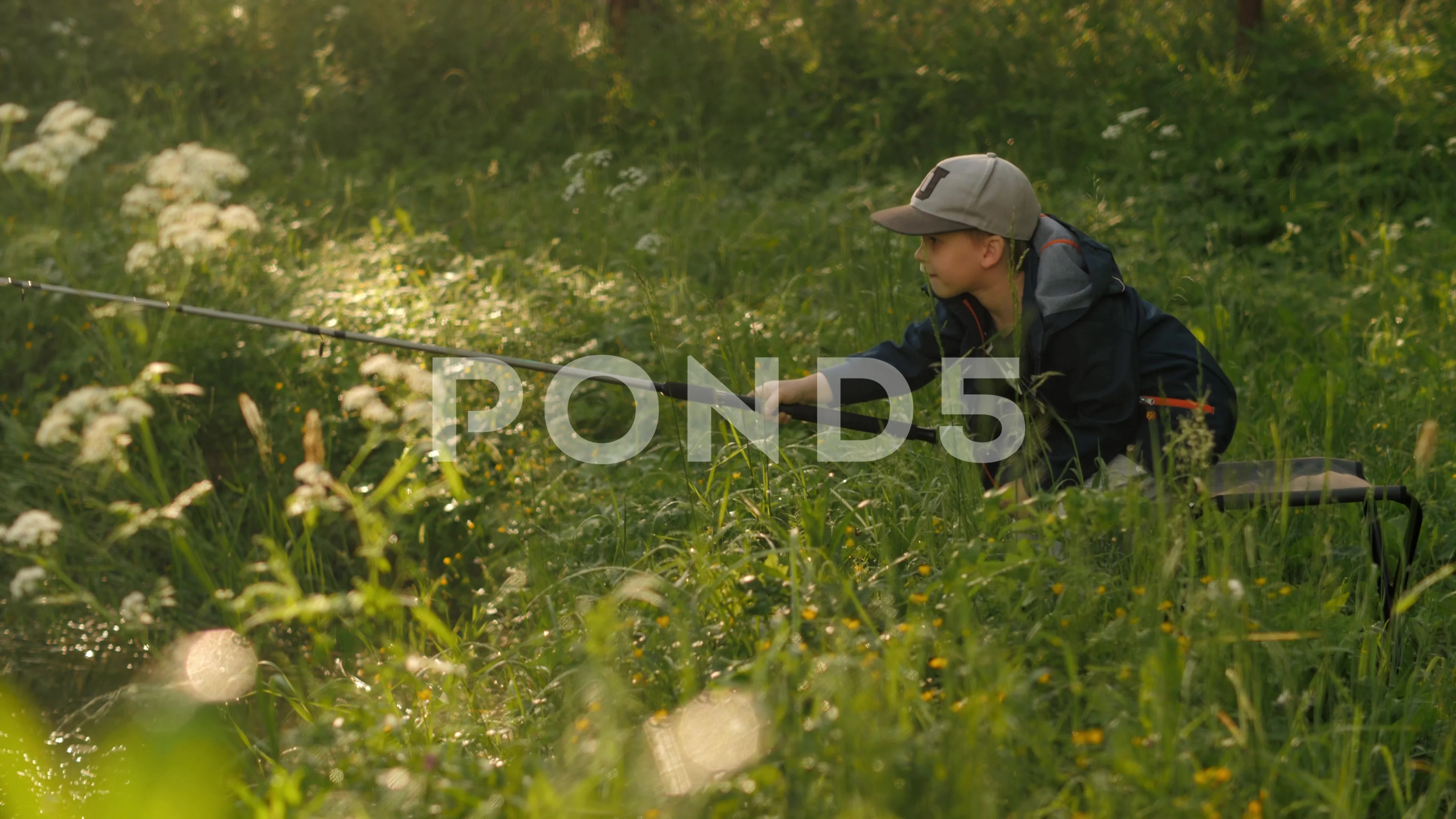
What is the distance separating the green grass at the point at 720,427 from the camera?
1866 mm

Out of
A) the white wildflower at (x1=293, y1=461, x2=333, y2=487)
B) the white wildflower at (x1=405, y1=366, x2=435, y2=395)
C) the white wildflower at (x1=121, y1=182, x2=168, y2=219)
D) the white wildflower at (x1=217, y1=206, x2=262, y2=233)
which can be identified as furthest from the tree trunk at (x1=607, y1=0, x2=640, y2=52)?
the white wildflower at (x1=293, y1=461, x2=333, y2=487)

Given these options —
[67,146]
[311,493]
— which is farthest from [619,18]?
[311,493]

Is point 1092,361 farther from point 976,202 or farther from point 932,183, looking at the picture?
point 932,183

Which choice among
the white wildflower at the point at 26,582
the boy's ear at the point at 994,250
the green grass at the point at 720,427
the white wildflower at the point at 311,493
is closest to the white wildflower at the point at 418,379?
the green grass at the point at 720,427

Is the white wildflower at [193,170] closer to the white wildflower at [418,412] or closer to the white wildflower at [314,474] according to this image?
the white wildflower at [418,412]

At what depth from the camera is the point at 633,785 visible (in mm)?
1691

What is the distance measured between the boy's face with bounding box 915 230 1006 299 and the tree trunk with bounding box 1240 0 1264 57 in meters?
5.05

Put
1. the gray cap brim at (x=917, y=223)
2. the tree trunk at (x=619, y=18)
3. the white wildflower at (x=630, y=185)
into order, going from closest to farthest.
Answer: the gray cap brim at (x=917, y=223) → the white wildflower at (x=630, y=185) → the tree trunk at (x=619, y=18)

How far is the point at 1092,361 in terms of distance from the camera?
8.86 ft

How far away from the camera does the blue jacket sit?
2.69m

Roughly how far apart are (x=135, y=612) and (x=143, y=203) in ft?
8.77

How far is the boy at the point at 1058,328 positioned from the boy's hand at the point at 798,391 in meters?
0.02

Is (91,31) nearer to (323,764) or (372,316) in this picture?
(372,316)

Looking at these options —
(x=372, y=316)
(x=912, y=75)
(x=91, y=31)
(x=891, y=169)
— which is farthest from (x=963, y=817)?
(x=91, y=31)
